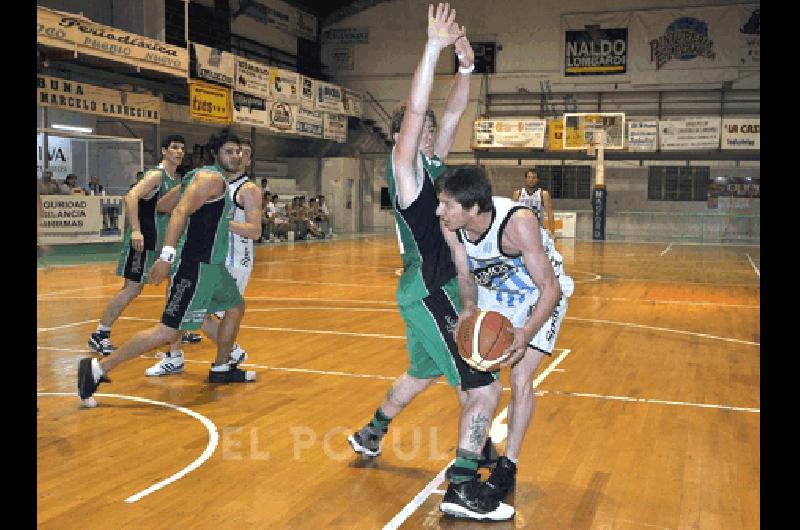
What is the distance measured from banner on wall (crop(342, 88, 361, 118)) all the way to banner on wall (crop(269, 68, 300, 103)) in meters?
3.58

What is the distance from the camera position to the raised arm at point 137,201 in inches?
265

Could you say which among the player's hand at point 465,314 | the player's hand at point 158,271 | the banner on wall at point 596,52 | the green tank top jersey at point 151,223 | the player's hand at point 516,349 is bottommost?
the player's hand at point 516,349

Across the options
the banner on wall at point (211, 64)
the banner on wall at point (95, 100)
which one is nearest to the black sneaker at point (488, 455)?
the banner on wall at point (95, 100)

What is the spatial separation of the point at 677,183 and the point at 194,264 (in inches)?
1007

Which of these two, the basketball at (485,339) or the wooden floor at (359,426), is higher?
the basketball at (485,339)

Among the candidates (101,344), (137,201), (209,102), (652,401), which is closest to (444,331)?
(652,401)

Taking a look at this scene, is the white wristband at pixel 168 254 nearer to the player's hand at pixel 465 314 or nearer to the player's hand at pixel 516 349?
the player's hand at pixel 465 314

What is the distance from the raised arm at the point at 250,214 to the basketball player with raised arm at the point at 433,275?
7.17 ft

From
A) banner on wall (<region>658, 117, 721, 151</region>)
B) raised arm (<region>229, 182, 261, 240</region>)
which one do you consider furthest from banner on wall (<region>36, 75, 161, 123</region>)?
banner on wall (<region>658, 117, 721, 151</region>)

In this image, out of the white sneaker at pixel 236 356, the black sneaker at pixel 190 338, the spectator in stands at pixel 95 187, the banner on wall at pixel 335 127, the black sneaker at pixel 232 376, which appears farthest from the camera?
the banner on wall at pixel 335 127

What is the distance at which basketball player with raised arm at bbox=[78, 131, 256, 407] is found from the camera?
521 centimetres

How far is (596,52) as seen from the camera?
2900 centimetres

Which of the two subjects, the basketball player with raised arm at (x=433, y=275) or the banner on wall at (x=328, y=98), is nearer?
the basketball player with raised arm at (x=433, y=275)

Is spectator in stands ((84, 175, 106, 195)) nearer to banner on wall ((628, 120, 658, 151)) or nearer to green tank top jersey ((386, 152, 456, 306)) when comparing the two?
green tank top jersey ((386, 152, 456, 306))
